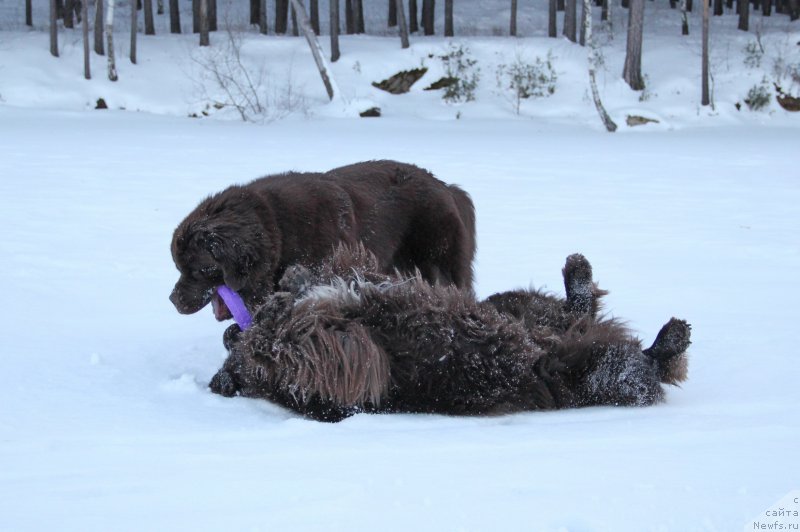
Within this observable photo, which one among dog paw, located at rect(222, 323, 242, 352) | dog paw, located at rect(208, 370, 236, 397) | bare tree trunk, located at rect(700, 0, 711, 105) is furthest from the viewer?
bare tree trunk, located at rect(700, 0, 711, 105)

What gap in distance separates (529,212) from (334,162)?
523cm

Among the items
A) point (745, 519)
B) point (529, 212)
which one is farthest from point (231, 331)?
point (529, 212)

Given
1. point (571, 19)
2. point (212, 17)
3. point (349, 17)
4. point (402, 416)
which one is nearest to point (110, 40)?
point (212, 17)

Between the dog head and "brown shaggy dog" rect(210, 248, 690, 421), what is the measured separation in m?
0.52

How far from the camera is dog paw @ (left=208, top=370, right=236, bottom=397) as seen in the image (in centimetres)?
394

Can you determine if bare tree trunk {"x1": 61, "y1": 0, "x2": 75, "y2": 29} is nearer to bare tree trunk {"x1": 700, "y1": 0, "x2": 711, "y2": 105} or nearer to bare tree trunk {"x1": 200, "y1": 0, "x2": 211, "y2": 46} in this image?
bare tree trunk {"x1": 200, "y1": 0, "x2": 211, "y2": 46}

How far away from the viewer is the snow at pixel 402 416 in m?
2.38

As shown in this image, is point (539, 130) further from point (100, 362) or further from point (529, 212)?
point (100, 362)

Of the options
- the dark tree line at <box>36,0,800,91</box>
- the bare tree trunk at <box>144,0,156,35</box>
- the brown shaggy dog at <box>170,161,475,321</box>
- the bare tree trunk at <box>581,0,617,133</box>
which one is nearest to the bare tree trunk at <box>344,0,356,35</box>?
the dark tree line at <box>36,0,800,91</box>

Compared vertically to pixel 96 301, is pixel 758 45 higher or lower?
higher

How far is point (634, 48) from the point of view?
29625 mm

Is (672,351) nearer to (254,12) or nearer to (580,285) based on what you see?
(580,285)

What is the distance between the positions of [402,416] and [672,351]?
1353 millimetres

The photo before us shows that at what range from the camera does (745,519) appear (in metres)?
2.28
